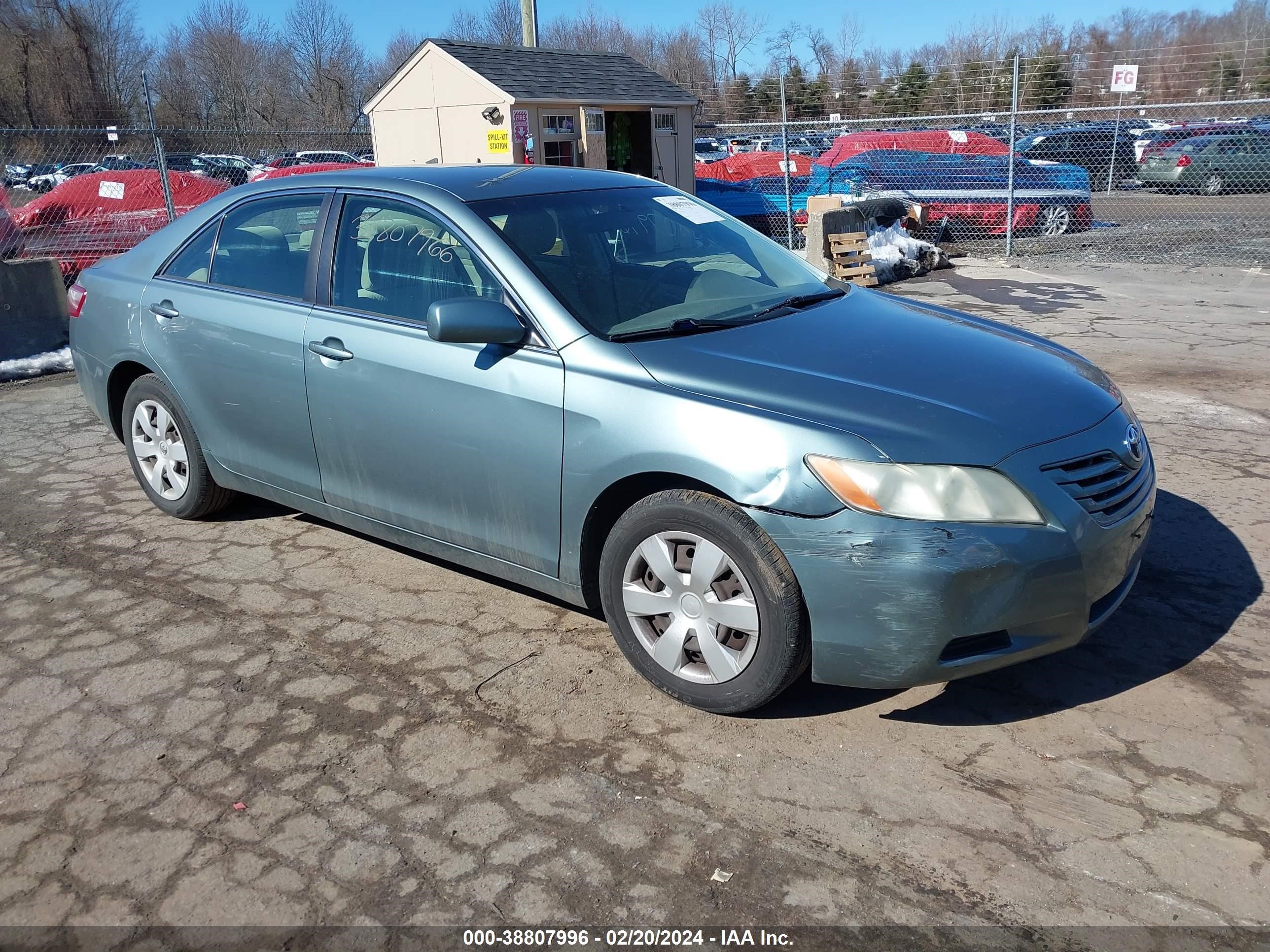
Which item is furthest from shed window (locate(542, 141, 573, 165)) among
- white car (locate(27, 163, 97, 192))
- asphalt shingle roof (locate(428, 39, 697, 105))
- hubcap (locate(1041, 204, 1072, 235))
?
white car (locate(27, 163, 97, 192))

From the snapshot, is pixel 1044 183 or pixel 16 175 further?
pixel 16 175

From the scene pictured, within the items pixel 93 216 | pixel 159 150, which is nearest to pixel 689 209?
pixel 159 150

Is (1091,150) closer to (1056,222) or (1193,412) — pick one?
(1056,222)

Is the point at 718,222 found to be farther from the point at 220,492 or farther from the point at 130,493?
the point at 130,493

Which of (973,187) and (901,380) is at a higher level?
(973,187)

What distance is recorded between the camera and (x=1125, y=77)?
18156mm

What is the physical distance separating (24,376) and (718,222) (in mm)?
7026

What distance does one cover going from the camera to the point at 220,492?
496 cm

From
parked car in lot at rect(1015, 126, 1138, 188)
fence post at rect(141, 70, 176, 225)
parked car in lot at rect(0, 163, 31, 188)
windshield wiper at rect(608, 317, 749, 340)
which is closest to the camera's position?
windshield wiper at rect(608, 317, 749, 340)

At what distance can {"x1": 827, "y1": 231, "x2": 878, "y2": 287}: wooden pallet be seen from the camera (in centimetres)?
1190

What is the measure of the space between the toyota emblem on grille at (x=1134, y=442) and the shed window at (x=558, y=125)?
46.0 feet

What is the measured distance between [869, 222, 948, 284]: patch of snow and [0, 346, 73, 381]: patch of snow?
862 centimetres

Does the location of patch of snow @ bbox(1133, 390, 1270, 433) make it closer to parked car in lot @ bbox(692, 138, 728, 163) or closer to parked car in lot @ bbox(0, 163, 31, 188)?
parked car in lot @ bbox(0, 163, 31, 188)

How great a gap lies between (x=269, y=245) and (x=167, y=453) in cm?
122
